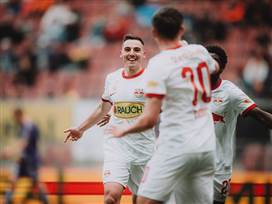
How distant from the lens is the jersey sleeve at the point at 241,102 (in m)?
8.16

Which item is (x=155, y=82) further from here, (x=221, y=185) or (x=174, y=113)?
(x=221, y=185)

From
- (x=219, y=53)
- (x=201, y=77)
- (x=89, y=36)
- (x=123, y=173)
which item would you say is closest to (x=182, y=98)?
(x=201, y=77)

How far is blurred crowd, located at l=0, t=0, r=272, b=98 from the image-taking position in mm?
20047

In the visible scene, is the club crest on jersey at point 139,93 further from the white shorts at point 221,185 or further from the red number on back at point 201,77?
the red number on back at point 201,77

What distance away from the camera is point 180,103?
6664 mm

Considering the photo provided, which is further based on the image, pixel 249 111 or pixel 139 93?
pixel 139 93

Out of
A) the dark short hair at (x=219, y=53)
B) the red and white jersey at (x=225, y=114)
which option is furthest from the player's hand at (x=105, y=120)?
the dark short hair at (x=219, y=53)

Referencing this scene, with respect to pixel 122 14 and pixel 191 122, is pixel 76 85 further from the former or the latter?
pixel 191 122

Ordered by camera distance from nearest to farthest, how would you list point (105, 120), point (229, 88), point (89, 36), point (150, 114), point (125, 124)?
point (150, 114) → point (229, 88) → point (125, 124) → point (105, 120) → point (89, 36)

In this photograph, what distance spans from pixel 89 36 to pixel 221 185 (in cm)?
1386

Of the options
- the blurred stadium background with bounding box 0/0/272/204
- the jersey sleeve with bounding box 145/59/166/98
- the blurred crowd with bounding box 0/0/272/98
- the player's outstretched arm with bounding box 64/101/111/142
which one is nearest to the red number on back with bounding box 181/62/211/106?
the jersey sleeve with bounding box 145/59/166/98

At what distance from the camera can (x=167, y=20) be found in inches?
260

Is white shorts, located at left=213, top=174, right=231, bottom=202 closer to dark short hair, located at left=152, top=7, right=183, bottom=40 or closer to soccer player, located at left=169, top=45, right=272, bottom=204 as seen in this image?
soccer player, located at left=169, top=45, right=272, bottom=204

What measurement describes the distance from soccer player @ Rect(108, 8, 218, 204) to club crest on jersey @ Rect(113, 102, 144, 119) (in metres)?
2.19
